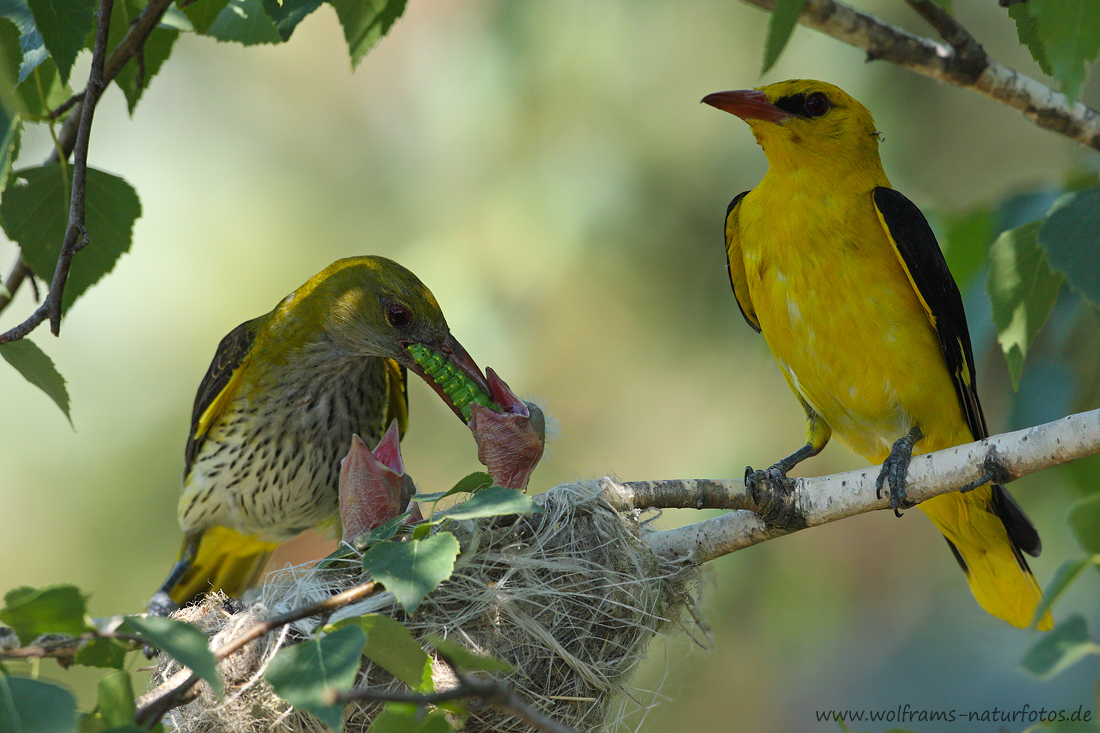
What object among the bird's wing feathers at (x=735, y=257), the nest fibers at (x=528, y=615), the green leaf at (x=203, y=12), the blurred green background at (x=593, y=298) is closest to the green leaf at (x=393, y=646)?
the nest fibers at (x=528, y=615)

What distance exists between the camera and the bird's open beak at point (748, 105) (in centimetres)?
274

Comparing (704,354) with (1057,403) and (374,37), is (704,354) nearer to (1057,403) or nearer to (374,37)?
(1057,403)

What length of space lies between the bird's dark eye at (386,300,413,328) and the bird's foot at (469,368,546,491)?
49 cm

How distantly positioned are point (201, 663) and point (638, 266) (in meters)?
5.42

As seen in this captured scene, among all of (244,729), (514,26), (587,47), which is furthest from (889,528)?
(244,729)

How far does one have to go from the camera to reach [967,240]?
274 cm

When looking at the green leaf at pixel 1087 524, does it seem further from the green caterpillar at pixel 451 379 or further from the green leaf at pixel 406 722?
the green caterpillar at pixel 451 379

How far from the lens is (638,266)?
637 cm

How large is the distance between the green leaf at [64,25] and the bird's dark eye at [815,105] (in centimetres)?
196

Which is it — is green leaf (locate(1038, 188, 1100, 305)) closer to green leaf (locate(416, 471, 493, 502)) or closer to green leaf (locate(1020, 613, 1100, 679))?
green leaf (locate(1020, 613, 1100, 679))

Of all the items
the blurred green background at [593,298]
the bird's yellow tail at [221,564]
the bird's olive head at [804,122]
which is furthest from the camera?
the blurred green background at [593,298]

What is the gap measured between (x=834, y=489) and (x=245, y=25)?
1.70 meters

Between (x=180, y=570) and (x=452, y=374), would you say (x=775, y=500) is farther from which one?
(x=180, y=570)

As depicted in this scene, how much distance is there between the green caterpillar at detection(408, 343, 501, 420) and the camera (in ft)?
9.23
